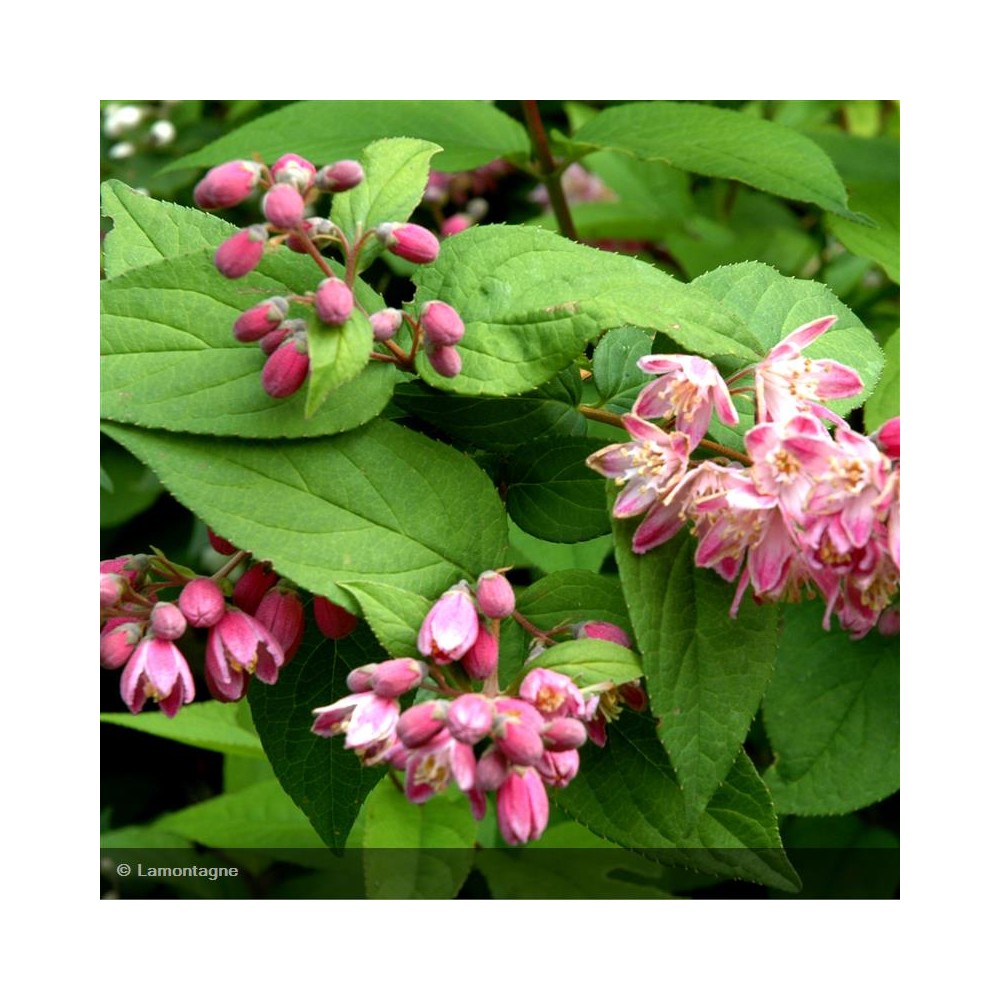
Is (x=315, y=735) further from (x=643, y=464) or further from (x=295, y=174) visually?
(x=295, y=174)

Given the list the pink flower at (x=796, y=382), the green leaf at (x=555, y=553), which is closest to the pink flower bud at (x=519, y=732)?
the pink flower at (x=796, y=382)

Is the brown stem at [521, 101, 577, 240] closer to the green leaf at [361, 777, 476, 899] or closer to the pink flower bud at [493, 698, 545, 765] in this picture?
the green leaf at [361, 777, 476, 899]

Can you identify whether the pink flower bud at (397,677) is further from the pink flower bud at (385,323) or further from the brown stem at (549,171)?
the brown stem at (549,171)

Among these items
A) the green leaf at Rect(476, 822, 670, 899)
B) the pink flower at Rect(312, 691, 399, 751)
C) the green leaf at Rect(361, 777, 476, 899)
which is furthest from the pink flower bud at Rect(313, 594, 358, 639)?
the green leaf at Rect(476, 822, 670, 899)

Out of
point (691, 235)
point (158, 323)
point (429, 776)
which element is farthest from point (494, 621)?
point (691, 235)

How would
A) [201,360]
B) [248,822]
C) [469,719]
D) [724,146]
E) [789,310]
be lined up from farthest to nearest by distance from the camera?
1. [248,822]
2. [724,146]
3. [789,310]
4. [201,360]
5. [469,719]

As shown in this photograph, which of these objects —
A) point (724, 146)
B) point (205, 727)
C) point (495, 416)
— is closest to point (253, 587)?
point (495, 416)
